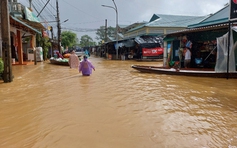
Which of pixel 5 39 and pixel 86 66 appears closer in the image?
pixel 5 39

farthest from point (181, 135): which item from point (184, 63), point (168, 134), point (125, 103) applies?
point (184, 63)

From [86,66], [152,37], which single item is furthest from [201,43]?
[152,37]

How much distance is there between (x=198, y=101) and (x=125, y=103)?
2044 millimetres

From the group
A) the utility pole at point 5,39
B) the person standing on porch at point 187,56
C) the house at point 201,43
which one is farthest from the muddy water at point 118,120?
the person standing on porch at point 187,56

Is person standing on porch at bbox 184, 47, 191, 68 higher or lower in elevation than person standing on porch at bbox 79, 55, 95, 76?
higher

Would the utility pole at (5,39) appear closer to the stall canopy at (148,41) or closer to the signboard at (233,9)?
the signboard at (233,9)

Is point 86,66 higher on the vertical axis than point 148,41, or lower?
lower

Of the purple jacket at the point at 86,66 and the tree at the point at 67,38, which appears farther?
the tree at the point at 67,38

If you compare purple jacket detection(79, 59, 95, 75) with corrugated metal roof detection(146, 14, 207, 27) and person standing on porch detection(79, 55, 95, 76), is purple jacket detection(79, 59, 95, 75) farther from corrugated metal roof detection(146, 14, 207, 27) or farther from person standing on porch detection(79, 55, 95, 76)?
corrugated metal roof detection(146, 14, 207, 27)

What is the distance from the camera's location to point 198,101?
567cm

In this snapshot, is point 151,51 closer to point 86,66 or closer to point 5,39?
point 86,66

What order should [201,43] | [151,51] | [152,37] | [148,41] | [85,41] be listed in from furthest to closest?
[85,41] < [152,37] < [151,51] < [148,41] < [201,43]

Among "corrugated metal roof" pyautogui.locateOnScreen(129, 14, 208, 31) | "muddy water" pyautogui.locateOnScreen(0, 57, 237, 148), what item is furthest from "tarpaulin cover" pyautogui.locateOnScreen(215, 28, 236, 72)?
"corrugated metal roof" pyautogui.locateOnScreen(129, 14, 208, 31)

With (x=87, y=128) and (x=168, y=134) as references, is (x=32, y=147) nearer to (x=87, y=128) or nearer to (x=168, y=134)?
(x=87, y=128)
